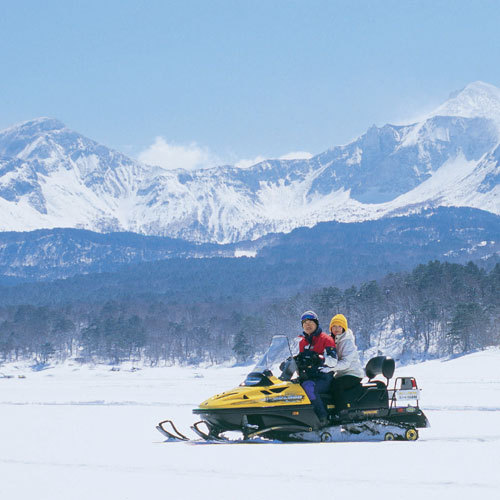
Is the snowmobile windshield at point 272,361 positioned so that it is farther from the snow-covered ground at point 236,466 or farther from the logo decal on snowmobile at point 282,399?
the snow-covered ground at point 236,466

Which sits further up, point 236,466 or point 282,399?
point 282,399

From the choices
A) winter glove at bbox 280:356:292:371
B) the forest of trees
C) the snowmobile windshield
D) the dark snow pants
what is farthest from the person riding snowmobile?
the forest of trees

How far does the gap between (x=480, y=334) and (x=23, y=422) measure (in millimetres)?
78135

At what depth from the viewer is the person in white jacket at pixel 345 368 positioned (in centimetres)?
1373

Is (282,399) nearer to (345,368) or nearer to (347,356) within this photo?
(345,368)

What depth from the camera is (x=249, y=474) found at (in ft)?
32.3

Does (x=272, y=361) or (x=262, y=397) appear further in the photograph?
(x=272, y=361)

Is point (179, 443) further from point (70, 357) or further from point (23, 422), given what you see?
point (70, 357)

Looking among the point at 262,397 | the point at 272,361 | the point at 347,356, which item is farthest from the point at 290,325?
the point at 262,397

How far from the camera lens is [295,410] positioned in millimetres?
13273

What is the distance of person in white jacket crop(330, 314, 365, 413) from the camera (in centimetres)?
1373

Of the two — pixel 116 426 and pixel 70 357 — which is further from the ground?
pixel 116 426

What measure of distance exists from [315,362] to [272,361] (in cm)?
108

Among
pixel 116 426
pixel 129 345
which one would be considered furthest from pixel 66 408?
pixel 129 345
